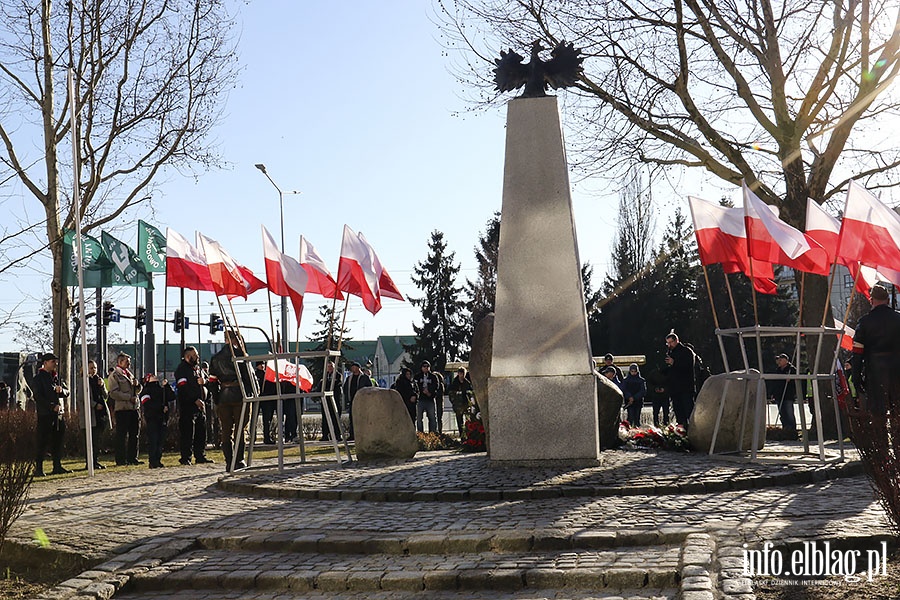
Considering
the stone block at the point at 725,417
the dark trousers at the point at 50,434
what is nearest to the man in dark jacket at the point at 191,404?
the dark trousers at the point at 50,434

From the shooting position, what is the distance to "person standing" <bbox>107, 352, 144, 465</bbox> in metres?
16.0

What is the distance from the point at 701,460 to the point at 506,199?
3.67 metres

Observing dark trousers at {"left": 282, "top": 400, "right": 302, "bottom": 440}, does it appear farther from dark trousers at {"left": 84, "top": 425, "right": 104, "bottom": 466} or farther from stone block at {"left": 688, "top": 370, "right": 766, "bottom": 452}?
stone block at {"left": 688, "top": 370, "right": 766, "bottom": 452}


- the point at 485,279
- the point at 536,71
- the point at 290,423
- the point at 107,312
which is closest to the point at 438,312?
the point at 485,279

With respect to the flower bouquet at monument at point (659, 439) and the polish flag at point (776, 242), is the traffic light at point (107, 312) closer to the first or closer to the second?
the flower bouquet at monument at point (659, 439)

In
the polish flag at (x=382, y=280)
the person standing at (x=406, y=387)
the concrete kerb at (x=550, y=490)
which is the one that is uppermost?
the polish flag at (x=382, y=280)

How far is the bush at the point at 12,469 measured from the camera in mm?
6770

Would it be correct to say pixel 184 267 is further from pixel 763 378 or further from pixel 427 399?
pixel 427 399

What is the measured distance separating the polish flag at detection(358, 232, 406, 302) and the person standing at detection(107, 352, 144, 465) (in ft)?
16.7

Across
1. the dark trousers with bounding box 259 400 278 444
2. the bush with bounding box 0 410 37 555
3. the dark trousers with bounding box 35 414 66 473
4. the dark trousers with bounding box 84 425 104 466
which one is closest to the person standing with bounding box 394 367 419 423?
the dark trousers with bounding box 259 400 278 444

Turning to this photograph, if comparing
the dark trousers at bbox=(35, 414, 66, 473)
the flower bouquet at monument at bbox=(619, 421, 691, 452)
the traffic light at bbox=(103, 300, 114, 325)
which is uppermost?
the traffic light at bbox=(103, 300, 114, 325)

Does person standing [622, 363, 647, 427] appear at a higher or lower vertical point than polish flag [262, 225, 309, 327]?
lower

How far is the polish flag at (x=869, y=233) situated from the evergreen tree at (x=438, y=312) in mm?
50976

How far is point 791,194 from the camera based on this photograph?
18438 mm
